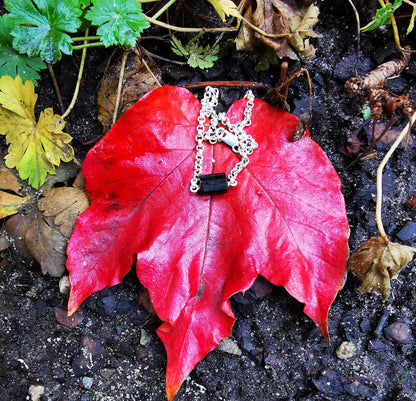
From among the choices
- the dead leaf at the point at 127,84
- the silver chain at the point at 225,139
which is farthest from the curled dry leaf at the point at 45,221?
the silver chain at the point at 225,139

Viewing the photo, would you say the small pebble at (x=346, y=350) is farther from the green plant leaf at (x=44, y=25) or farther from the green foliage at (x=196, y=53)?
the green plant leaf at (x=44, y=25)

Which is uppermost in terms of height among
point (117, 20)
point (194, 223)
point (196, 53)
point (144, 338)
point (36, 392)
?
point (117, 20)

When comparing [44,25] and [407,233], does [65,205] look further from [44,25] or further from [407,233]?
[407,233]

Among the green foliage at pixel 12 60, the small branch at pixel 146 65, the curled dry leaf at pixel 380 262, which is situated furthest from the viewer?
the small branch at pixel 146 65

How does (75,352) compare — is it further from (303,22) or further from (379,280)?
(303,22)

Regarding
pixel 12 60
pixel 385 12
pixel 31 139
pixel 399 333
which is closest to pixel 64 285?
pixel 31 139

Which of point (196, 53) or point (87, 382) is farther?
point (196, 53)

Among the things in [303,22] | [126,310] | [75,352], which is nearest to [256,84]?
[303,22]
